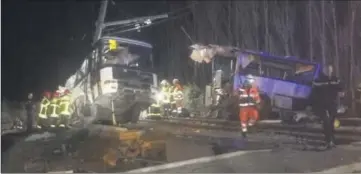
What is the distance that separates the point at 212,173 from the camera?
4629 mm

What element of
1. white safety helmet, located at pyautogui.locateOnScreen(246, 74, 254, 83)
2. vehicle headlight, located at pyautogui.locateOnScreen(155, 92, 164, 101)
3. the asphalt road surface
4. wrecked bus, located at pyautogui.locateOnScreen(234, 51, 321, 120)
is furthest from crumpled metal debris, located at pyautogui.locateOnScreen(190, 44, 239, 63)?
the asphalt road surface

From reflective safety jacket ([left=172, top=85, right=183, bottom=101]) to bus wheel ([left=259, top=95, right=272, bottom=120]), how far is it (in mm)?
886

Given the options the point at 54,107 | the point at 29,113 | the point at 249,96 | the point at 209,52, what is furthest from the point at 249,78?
the point at 29,113

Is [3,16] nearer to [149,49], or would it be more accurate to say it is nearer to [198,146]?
[149,49]

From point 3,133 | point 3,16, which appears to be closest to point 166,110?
point 3,133

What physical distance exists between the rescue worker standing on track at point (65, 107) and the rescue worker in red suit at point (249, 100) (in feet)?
7.05

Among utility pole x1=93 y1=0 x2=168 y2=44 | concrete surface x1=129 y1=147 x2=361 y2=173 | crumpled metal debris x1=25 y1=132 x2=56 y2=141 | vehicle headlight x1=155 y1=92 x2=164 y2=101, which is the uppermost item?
utility pole x1=93 y1=0 x2=168 y2=44

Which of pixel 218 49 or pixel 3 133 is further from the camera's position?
pixel 3 133

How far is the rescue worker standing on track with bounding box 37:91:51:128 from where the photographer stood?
5.67 m

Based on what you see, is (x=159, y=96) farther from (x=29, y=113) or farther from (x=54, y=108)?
(x=29, y=113)

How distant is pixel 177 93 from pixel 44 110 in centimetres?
180

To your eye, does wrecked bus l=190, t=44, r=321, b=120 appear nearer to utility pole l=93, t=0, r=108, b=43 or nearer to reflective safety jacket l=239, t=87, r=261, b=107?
reflective safety jacket l=239, t=87, r=261, b=107

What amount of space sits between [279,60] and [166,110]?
138 centimetres

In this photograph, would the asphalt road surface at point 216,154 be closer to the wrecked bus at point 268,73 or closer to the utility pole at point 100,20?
the wrecked bus at point 268,73
